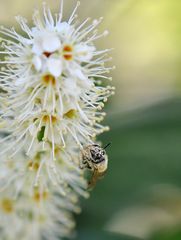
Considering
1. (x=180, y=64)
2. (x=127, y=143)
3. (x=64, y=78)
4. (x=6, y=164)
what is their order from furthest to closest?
(x=180, y=64)
(x=127, y=143)
(x=6, y=164)
(x=64, y=78)

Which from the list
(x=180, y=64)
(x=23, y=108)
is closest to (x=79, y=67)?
(x=23, y=108)

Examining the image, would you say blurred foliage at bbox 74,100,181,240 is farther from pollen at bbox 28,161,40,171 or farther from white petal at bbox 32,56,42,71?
white petal at bbox 32,56,42,71

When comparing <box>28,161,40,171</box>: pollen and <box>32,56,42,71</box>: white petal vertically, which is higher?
<box>32,56,42,71</box>: white petal

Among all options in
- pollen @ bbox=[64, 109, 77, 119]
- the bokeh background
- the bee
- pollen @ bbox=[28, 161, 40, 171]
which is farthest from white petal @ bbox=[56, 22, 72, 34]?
the bokeh background

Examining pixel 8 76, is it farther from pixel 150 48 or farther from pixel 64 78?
pixel 150 48

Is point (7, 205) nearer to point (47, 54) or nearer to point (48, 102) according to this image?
point (48, 102)

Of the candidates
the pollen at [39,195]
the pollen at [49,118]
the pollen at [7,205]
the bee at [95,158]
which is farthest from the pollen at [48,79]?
the pollen at [7,205]

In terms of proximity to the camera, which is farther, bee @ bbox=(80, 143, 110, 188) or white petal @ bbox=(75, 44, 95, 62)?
bee @ bbox=(80, 143, 110, 188)

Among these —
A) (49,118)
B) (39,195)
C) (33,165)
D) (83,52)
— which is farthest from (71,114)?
(39,195)
